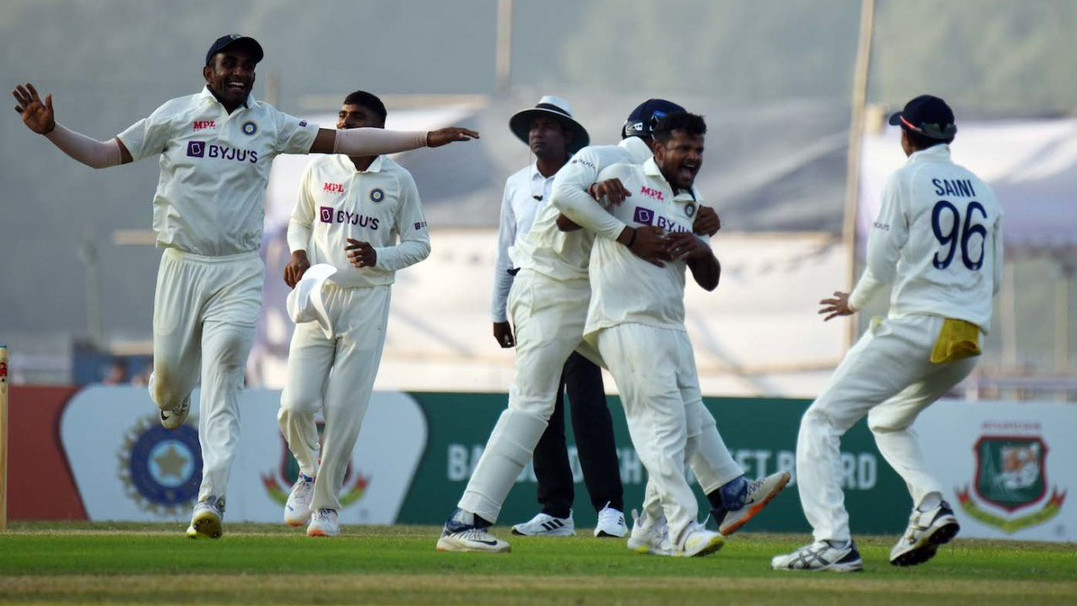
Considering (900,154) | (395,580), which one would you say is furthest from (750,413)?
(900,154)

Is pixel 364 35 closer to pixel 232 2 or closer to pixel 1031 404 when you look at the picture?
pixel 232 2

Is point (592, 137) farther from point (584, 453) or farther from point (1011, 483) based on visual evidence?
point (584, 453)

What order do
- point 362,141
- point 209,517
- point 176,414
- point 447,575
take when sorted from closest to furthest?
point 447,575 → point 209,517 → point 362,141 → point 176,414

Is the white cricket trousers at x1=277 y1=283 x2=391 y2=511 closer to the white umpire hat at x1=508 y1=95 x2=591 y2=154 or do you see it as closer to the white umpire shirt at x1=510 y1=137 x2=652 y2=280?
the white umpire shirt at x1=510 y1=137 x2=652 y2=280

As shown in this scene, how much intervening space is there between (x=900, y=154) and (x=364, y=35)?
247ft

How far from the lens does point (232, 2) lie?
9288 cm

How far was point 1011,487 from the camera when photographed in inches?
610

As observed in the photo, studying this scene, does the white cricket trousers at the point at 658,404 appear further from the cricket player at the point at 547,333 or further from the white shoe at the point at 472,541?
the white shoe at the point at 472,541

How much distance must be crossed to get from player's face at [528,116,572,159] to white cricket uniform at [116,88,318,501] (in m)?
1.93

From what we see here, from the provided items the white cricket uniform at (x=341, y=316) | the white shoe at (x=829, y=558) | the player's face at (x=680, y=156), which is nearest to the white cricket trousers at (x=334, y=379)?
the white cricket uniform at (x=341, y=316)

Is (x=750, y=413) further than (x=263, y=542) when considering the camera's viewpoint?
Yes

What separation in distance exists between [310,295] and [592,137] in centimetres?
1465

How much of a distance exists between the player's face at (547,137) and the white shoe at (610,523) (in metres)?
2.17

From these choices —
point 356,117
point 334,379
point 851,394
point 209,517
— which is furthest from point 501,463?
point 356,117
